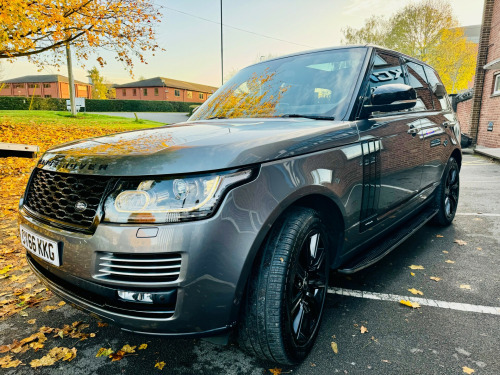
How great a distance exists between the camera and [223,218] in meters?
1.46

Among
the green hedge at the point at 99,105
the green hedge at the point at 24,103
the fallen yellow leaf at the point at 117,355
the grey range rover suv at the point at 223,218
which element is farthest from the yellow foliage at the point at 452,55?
the green hedge at the point at 24,103

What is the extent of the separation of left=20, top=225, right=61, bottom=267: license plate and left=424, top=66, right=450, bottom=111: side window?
12.3 ft

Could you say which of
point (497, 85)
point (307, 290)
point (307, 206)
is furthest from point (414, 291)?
point (497, 85)

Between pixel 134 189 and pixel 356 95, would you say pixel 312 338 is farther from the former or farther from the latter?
pixel 356 95

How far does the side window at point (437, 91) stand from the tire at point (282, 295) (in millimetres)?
2733

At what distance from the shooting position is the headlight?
1458 millimetres

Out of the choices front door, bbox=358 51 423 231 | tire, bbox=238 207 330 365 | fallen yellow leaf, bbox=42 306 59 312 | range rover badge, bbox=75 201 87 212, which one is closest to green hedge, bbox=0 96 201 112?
fallen yellow leaf, bbox=42 306 59 312

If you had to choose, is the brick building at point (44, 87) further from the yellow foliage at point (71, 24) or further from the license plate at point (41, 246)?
the license plate at point (41, 246)

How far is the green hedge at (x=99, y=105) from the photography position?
137 feet

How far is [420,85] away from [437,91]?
59 cm

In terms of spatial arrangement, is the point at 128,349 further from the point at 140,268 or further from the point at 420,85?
the point at 420,85

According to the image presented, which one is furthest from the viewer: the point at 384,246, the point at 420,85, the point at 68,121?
the point at 68,121

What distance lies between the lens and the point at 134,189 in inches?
60.1

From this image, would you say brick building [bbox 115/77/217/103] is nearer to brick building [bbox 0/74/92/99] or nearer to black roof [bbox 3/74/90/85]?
brick building [bbox 0/74/92/99]
